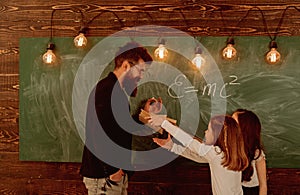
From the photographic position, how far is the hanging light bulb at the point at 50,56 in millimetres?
3104

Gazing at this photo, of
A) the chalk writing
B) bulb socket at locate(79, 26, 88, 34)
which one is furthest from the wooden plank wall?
the chalk writing

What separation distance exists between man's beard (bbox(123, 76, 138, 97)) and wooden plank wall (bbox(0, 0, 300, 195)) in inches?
14.3

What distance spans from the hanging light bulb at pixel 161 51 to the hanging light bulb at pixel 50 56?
71cm

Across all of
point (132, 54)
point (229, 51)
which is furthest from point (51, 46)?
point (229, 51)

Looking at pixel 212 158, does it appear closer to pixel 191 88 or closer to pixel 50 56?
pixel 191 88

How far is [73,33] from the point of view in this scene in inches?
126

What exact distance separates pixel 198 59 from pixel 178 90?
0.83 feet

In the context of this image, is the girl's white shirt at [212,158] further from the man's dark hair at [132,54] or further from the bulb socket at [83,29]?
the bulb socket at [83,29]

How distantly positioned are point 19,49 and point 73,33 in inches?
16.1

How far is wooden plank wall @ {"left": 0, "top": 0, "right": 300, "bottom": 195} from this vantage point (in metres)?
3.03

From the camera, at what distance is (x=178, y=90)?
10.1ft

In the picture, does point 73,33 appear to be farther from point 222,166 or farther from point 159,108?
point 222,166

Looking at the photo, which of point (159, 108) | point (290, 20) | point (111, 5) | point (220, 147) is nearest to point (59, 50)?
point (111, 5)

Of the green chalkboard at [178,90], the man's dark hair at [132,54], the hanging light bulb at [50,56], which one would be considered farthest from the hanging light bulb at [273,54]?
the hanging light bulb at [50,56]
